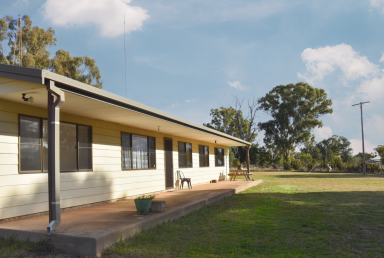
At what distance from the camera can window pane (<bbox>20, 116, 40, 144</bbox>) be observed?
17.4 ft

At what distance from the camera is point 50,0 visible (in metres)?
20.1

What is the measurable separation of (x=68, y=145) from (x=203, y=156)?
327 inches

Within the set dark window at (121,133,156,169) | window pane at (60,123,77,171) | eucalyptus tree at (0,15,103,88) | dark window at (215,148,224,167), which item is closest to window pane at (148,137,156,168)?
dark window at (121,133,156,169)

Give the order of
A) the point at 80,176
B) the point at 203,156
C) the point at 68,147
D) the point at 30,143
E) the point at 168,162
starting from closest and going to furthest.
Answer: the point at 30,143, the point at 68,147, the point at 80,176, the point at 168,162, the point at 203,156

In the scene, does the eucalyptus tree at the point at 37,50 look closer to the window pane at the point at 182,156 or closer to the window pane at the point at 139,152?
the window pane at the point at 182,156

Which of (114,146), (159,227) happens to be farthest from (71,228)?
(114,146)

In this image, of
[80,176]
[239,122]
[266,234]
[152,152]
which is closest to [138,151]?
[152,152]

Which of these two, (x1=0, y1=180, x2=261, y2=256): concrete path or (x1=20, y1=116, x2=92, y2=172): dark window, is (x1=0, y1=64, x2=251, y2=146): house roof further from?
(x1=0, y1=180, x2=261, y2=256): concrete path

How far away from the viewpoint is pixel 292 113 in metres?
35.0

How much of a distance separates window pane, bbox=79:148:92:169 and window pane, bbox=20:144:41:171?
41.9 inches

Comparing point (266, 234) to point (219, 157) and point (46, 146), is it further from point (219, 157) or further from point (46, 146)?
point (219, 157)

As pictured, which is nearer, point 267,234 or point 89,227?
point 89,227

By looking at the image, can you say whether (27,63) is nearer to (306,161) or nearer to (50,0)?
(50,0)

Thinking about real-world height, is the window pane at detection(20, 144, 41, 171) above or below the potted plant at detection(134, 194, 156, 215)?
above
